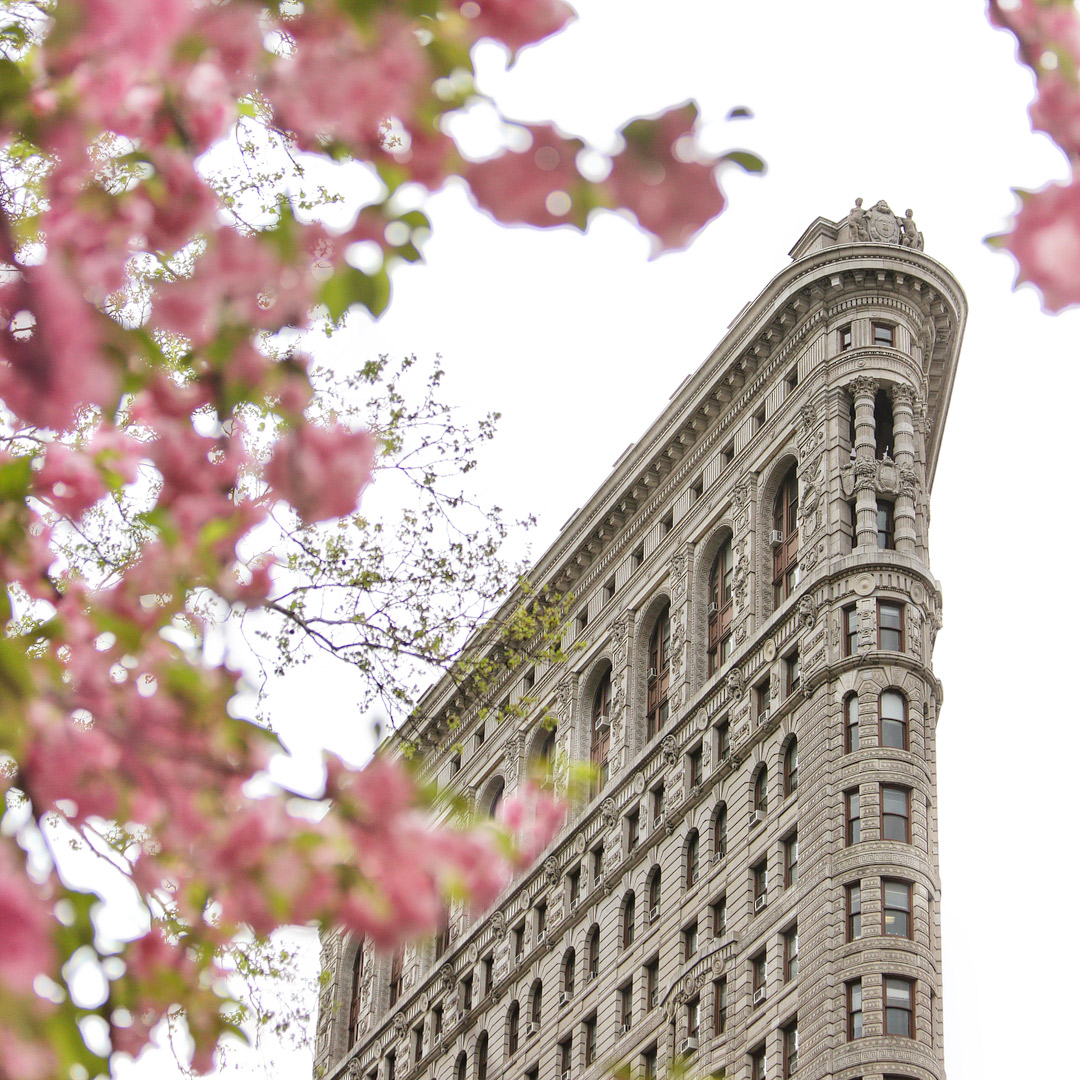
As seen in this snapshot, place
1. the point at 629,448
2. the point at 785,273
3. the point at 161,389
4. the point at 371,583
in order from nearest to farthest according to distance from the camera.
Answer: the point at 161,389 < the point at 371,583 < the point at 785,273 < the point at 629,448

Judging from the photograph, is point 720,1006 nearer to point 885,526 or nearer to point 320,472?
point 885,526

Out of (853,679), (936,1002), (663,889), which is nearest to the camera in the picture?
(936,1002)

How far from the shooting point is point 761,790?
63.4 metres

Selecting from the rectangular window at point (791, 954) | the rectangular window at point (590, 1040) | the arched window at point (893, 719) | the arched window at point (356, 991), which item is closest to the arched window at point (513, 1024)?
the rectangular window at point (590, 1040)

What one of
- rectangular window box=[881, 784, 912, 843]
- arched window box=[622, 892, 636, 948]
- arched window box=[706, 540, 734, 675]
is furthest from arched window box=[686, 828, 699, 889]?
rectangular window box=[881, 784, 912, 843]

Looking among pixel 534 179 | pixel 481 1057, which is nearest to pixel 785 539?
pixel 481 1057

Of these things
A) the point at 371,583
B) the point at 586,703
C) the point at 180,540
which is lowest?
the point at 180,540

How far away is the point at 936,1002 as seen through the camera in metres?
53.2

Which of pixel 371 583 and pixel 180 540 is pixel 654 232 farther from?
pixel 371 583

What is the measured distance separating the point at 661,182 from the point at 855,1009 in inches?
1909

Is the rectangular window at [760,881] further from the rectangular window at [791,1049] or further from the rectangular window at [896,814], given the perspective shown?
the rectangular window at [791,1049]

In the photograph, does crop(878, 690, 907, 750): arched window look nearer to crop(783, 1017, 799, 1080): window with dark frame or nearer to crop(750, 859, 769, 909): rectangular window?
crop(750, 859, 769, 909): rectangular window

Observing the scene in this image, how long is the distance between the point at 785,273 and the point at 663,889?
26.1 meters

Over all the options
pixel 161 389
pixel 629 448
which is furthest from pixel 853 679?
pixel 161 389
